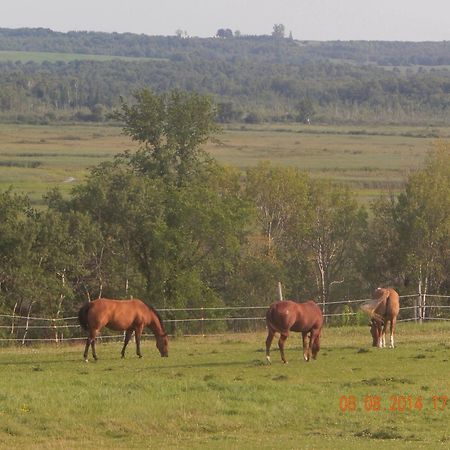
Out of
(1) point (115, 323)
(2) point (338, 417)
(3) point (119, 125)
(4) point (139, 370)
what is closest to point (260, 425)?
(2) point (338, 417)

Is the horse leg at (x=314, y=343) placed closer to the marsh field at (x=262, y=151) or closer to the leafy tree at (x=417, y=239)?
the leafy tree at (x=417, y=239)

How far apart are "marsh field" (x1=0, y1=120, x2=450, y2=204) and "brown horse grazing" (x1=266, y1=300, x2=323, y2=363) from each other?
1467 inches

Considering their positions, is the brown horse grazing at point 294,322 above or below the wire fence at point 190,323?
above

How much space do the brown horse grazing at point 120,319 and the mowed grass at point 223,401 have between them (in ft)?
1.26

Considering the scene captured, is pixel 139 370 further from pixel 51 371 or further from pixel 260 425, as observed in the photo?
pixel 260 425

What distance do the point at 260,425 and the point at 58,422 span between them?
2734 millimetres

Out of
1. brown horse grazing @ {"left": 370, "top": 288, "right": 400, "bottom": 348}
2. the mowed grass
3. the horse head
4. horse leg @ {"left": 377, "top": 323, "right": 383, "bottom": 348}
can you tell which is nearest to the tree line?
brown horse grazing @ {"left": 370, "top": 288, "right": 400, "bottom": 348}

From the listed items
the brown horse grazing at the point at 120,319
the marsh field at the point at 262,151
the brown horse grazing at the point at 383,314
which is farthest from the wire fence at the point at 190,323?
the marsh field at the point at 262,151

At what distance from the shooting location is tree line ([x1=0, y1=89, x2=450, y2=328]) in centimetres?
3338

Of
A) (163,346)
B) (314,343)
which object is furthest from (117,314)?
(314,343)

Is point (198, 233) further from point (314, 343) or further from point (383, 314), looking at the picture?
point (314, 343)

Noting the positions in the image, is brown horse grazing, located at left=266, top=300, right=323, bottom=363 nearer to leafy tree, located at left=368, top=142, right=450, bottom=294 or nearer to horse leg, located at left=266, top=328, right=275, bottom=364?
horse leg, located at left=266, top=328, right=275, bottom=364

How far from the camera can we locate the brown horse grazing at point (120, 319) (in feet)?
64.5

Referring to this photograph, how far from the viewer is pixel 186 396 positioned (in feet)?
51.2
